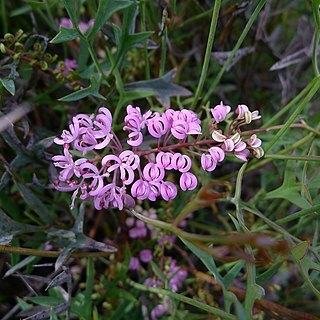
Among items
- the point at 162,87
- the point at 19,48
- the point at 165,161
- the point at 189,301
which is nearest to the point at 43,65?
the point at 19,48

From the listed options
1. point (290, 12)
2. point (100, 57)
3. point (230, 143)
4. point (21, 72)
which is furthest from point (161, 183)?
point (290, 12)

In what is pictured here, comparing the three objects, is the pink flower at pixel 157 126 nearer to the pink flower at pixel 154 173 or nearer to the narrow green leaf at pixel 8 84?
the pink flower at pixel 154 173

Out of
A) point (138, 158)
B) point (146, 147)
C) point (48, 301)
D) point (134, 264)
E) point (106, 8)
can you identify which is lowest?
point (134, 264)

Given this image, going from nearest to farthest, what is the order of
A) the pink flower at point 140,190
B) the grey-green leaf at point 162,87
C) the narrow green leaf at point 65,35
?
the pink flower at point 140,190, the narrow green leaf at point 65,35, the grey-green leaf at point 162,87

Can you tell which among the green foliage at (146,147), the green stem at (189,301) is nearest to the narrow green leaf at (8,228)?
the green foliage at (146,147)

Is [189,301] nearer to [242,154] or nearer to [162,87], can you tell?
[242,154]

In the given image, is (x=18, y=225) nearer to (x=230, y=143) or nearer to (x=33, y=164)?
(x=33, y=164)

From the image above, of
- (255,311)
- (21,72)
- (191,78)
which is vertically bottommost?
(255,311)

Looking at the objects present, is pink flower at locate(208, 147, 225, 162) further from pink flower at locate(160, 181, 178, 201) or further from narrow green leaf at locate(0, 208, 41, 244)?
narrow green leaf at locate(0, 208, 41, 244)
